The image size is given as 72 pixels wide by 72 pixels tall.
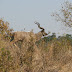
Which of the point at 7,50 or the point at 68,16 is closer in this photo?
the point at 7,50

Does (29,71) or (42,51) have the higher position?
(42,51)

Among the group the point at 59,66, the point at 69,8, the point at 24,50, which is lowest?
the point at 59,66

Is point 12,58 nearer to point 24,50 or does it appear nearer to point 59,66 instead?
point 24,50

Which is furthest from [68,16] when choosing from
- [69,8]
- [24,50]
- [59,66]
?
[24,50]

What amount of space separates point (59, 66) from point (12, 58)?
2.58 metres

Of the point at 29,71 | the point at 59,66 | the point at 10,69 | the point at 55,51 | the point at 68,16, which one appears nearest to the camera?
the point at 10,69

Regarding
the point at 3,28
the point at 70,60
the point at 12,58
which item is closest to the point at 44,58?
the point at 12,58

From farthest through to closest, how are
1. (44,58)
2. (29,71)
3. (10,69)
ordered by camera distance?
(44,58) < (29,71) < (10,69)

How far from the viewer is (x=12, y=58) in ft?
20.5

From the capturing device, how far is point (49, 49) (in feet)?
26.7

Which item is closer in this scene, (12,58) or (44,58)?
(12,58)

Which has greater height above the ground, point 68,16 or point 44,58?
point 68,16

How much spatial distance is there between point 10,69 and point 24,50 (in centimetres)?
94

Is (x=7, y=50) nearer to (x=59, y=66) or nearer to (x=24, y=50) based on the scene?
(x=24, y=50)
